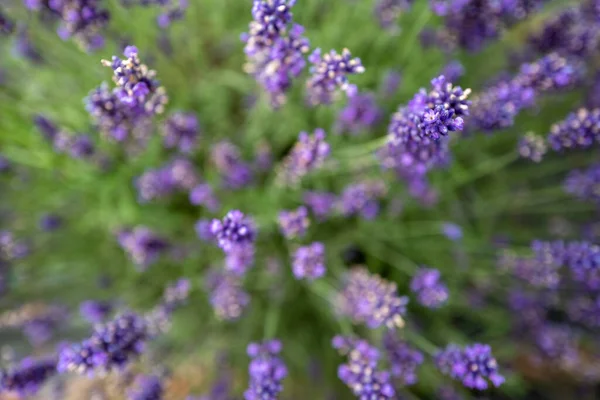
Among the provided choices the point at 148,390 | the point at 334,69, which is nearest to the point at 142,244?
the point at 148,390

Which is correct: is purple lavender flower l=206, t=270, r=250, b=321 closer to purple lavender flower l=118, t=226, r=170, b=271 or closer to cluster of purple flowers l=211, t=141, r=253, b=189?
purple lavender flower l=118, t=226, r=170, b=271

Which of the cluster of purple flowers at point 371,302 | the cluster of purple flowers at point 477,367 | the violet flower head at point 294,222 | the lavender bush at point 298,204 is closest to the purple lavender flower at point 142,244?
the lavender bush at point 298,204

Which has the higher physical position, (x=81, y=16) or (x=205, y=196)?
(x=81, y=16)

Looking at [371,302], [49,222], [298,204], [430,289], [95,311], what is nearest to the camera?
[371,302]

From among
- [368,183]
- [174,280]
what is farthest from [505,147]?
[174,280]

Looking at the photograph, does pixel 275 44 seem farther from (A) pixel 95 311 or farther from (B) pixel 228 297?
(A) pixel 95 311

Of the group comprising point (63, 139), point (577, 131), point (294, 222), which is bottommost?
point (294, 222)

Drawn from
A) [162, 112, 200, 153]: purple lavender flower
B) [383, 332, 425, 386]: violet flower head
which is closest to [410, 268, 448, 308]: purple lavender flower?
[383, 332, 425, 386]: violet flower head

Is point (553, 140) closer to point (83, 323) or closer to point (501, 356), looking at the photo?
point (501, 356)
